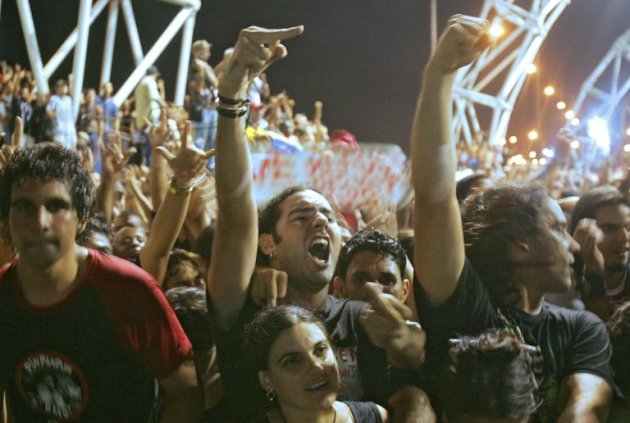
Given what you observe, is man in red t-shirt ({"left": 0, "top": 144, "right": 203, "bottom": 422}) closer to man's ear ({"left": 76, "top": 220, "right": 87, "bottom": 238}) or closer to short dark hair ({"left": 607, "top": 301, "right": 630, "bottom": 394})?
man's ear ({"left": 76, "top": 220, "right": 87, "bottom": 238})

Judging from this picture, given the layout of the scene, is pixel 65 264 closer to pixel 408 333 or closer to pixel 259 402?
pixel 259 402

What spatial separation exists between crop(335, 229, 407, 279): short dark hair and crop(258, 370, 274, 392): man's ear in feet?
2.63

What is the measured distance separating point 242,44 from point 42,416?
4.12ft

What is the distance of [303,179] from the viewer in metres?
5.02

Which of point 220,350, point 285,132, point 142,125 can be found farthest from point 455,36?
point 285,132

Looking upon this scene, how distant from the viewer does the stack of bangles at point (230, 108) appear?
2607mm

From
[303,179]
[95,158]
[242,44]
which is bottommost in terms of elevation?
[95,158]

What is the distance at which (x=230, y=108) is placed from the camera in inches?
103

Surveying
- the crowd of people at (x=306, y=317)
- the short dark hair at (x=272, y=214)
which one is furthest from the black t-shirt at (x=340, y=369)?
the short dark hair at (x=272, y=214)

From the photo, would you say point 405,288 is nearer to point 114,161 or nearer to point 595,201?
point 595,201

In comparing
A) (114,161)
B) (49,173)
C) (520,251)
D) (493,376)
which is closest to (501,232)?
(520,251)

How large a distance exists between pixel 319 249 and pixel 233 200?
0.45 metres

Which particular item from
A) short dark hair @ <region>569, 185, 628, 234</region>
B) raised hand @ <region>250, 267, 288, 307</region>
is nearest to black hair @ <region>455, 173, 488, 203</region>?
short dark hair @ <region>569, 185, 628, 234</region>

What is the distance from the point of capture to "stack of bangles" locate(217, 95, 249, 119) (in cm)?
261
